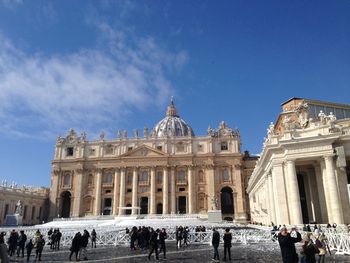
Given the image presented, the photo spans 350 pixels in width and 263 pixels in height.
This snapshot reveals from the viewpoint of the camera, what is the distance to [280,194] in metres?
22.8

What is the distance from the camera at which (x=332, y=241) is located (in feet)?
52.0

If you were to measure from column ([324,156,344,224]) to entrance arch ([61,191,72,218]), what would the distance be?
180ft

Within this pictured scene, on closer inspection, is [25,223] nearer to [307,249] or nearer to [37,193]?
[37,193]

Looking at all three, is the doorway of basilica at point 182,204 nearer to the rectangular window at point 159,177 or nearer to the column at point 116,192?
the rectangular window at point 159,177

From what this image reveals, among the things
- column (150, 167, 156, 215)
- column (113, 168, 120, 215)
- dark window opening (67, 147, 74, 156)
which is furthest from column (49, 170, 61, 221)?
column (150, 167, 156, 215)

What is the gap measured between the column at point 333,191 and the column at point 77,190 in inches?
2015

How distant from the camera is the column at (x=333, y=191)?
66.1ft

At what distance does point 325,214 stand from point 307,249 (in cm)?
1631

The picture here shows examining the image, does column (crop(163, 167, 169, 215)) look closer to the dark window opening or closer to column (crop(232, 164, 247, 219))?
column (crop(232, 164, 247, 219))

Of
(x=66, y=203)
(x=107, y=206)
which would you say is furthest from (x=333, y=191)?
(x=66, y=203)

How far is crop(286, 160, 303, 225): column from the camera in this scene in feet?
70.1

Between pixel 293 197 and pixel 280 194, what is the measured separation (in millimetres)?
1172

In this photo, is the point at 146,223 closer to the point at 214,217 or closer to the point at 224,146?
the point at 214,217

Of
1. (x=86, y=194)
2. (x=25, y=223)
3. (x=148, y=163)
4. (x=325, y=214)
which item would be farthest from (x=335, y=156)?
(x=25, y=223)
